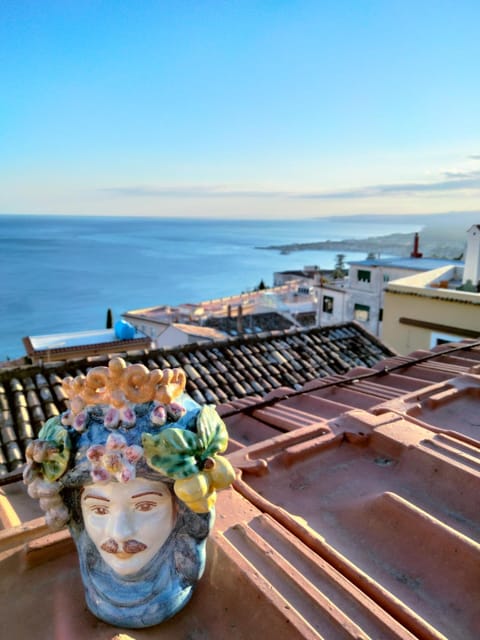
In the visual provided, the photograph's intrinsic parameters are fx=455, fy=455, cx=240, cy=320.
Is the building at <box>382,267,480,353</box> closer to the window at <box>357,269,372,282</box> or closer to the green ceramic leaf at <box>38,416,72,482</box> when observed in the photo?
the window at <box>357,269,372,282</box>

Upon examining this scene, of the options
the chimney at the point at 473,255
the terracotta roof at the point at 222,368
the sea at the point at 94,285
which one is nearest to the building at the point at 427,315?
the chimney at the point at 473,255

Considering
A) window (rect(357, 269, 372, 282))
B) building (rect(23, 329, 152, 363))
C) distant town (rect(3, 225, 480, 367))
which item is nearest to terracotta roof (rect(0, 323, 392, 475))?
distant town (rect(3, 225, 480, 367))

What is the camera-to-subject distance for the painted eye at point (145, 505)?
70.8 inches

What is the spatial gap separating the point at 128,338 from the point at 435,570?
Result: 15942mm

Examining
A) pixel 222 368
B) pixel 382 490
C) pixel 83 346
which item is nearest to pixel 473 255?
pixel 222 368

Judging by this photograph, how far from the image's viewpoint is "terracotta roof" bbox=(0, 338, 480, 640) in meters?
1.90

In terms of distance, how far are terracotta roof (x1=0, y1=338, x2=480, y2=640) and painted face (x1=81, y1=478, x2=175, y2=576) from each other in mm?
364

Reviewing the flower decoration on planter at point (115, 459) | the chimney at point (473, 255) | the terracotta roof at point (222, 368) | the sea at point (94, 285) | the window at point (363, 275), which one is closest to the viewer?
the flower decoration on planter at point (115, 459)

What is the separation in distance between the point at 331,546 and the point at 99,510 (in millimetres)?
1284

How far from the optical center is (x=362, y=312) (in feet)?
105

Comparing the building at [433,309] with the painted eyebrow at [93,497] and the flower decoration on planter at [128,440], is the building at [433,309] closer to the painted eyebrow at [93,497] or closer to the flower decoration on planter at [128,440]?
the flower decoration on planter at [128,440]

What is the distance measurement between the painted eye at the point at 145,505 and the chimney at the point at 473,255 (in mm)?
17675

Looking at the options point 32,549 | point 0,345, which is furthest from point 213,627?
point 0,345

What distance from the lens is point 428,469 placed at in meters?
3.04
